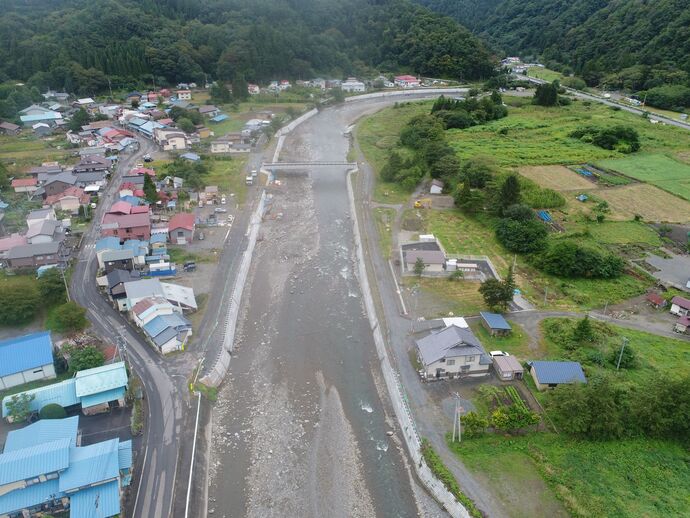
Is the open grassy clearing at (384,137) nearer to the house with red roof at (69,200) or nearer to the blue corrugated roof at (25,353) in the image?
the house with red roof at (69,200)

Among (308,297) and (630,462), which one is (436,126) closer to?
(308,297)

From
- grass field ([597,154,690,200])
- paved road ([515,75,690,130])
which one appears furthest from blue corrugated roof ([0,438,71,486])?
paved road ([515,75,690,130])

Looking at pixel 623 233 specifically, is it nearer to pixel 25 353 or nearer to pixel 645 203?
pixel 645 203

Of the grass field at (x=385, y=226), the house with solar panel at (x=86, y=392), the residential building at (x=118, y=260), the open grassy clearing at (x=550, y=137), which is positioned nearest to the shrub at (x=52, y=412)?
the house with solar panel at (x=86, y=392)

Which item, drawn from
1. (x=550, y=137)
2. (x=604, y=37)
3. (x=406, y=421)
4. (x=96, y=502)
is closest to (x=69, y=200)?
(x=96, y=502)

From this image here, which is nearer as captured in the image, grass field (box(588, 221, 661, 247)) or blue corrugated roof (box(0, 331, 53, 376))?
blue corrugated roof (box(0, 331, 53, 376))

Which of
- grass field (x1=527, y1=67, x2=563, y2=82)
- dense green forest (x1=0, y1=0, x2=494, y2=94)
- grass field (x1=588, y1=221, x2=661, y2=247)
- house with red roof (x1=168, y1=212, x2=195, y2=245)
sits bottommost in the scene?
grass field (x1=588, y1=221, x2=661, y2=247)

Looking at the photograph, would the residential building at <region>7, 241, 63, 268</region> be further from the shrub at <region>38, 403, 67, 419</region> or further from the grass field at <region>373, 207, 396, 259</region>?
the grass field at <region>373, 207, 396, 259</region>
